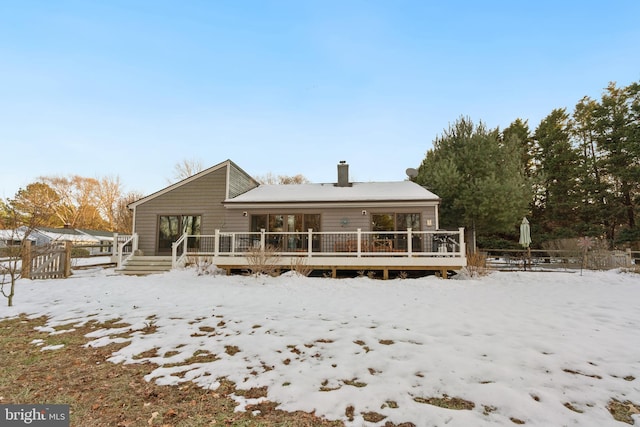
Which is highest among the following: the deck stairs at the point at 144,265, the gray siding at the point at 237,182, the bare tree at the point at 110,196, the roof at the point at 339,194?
the bare tree at the point at 110,196

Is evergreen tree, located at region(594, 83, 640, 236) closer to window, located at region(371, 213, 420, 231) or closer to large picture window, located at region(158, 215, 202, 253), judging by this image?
window, located at region(371, 213, 420, 231)

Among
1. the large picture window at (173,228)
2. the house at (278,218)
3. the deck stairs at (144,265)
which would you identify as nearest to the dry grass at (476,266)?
the house at (278,218)

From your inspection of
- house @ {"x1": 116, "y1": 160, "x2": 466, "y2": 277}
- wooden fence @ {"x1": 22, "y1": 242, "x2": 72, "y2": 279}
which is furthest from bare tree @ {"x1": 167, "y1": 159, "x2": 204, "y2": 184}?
wooden fence @ {"x1": 22, "y1": 242, "x2": 72, "y2": 279}

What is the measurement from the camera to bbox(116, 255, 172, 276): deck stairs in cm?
1141

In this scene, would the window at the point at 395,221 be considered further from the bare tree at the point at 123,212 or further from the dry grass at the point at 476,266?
the bare tree at the point at 123,212

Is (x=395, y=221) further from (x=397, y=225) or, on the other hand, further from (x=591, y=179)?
(x=591, y=179)

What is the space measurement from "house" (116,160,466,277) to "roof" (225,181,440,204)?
0.04 m

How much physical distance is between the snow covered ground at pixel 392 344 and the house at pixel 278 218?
148 inches

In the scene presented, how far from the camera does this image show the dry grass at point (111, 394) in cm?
245

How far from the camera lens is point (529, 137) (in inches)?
1065

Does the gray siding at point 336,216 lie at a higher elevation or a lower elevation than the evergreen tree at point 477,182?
lower

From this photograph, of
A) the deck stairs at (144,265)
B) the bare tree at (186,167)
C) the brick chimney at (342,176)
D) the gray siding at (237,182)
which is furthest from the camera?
the bare tree at (186,167)

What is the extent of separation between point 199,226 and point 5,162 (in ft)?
66.9

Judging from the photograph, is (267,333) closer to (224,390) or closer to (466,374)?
(224,390)
